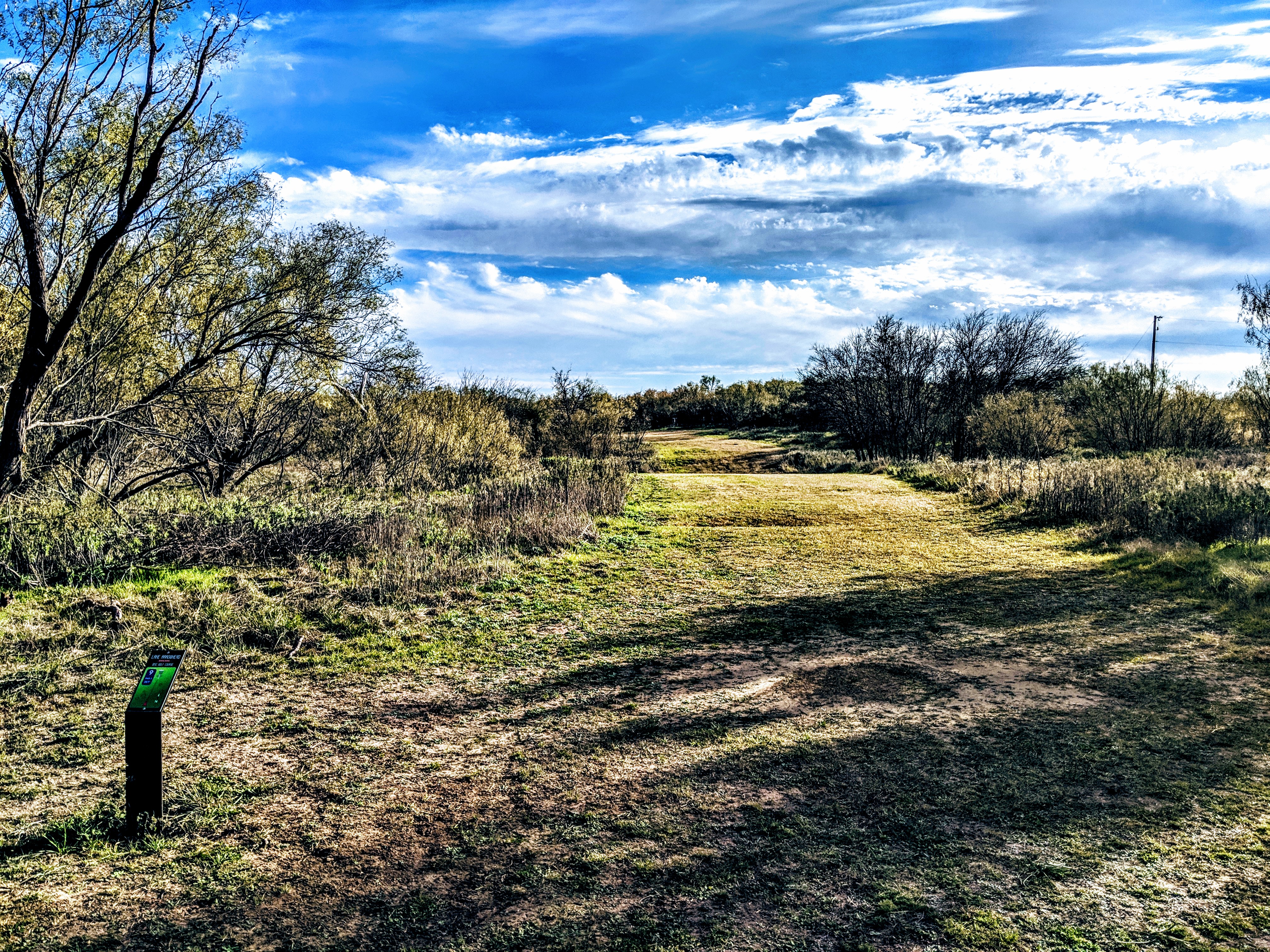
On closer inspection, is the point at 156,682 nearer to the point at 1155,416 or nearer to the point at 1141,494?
the point at 1141,494

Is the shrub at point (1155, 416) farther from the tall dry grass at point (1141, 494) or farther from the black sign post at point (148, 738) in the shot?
the black sign post at point (148, 738)

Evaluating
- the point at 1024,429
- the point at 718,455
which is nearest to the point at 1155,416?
the point at 1024,429

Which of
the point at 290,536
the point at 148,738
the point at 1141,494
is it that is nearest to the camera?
the point at 148,738

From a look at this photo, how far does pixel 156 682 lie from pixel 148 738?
0.90 ft

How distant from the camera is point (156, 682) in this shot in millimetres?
3555

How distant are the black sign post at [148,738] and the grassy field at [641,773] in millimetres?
191

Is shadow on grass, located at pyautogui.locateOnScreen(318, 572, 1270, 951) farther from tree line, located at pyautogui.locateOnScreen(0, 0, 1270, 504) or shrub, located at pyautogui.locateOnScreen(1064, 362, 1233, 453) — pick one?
shrub, located at pyautogui.locateOnScreen(1064, 362, 1233, 453)

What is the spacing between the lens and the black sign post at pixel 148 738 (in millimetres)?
3502

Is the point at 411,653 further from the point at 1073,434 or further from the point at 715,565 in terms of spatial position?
the point at 1073,434

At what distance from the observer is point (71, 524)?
9.41 metres

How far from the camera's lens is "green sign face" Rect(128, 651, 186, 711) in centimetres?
349

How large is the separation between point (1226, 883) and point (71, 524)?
1173 cm

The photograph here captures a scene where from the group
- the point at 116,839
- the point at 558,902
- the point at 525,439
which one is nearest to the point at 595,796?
the point at 558,902

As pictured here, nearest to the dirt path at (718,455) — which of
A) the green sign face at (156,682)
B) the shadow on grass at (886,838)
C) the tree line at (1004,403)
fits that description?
the tree line at (1004,403)
